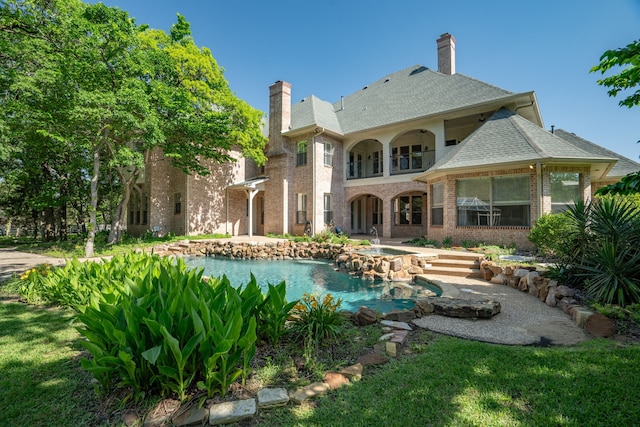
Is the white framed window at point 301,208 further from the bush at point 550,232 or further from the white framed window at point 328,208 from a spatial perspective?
the bush at point 550,232

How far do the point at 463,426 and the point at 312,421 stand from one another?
3.61 feet

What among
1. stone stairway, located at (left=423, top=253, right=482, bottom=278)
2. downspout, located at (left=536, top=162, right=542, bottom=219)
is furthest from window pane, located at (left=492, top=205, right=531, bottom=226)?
stone stairway, located at (left=423, top=253, right=482, bottom=278)

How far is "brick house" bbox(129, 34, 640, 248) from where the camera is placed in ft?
35.2

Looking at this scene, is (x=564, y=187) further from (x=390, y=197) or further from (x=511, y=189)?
(x=390, y=197)

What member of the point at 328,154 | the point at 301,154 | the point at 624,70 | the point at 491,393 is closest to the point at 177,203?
the point at 301,154

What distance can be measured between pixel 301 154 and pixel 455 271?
1176 centimetres

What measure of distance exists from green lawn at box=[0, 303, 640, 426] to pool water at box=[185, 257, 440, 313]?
2630mm

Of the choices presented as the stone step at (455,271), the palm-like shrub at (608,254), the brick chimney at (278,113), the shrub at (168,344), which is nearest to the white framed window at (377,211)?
the brick chimney at (278,113)

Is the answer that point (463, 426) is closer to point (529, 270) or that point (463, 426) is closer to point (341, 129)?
point (529, 270)

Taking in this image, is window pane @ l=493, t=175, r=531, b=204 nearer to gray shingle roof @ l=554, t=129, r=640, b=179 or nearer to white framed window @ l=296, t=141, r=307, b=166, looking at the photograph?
gray shingle roof @ l=554, t=129, r=640, b=179

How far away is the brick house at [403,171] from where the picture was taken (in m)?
10.7

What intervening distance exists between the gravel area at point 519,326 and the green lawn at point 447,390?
0.38 metres

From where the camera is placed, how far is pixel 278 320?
10.3ft

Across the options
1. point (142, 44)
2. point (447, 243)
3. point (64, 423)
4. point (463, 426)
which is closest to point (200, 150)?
point (142, 44)
